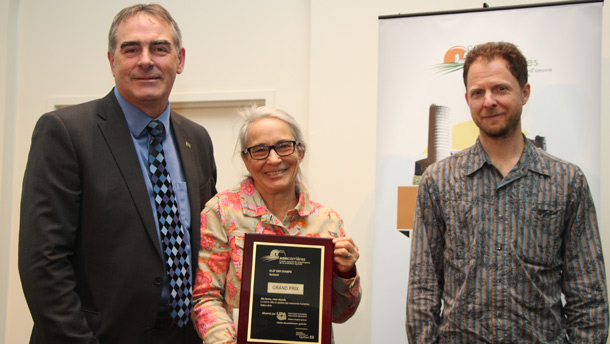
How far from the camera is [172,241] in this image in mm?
1946

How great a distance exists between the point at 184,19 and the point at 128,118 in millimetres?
2492

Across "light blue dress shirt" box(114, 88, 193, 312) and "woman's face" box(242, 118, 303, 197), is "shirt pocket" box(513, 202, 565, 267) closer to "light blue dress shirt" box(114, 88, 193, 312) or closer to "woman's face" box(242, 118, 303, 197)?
"woman's face" box(242, 118, 303, 197)

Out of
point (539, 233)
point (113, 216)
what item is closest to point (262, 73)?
point (113, 216)

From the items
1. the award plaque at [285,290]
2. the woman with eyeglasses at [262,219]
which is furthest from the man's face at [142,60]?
the award plaque at [285,290]

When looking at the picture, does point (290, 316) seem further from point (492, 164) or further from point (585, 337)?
point (585, 337)

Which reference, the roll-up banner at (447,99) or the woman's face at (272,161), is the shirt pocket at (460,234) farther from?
the roll-up banner at (447,99)

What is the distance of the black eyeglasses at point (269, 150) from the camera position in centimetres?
198

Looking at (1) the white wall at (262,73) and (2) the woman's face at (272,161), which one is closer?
(2) the woman's face at (272,161)

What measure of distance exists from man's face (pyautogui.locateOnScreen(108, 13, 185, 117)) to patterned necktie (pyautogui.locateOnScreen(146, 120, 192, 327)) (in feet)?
0.79

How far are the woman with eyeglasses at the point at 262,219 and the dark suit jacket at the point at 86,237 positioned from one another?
0.20 m

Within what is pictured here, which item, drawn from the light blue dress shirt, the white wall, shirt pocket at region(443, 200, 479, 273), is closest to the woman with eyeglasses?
the light blue dress shirt

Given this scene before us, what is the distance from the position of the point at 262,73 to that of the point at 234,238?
2.43 metres

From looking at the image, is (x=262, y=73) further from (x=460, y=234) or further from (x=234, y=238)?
(x=460, y=234)

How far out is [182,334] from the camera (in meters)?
1.99
